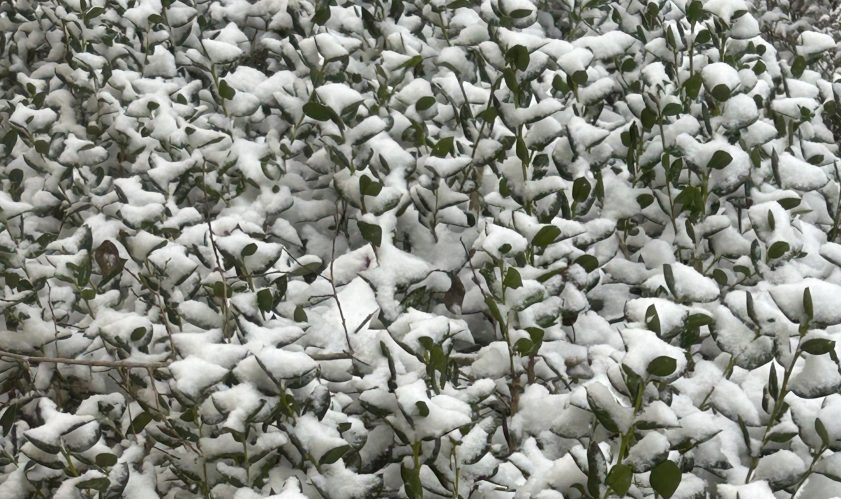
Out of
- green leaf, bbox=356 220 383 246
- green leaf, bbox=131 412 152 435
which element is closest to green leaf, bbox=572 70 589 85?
green leaf, bbox=356 220 383 246

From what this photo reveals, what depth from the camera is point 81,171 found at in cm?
255

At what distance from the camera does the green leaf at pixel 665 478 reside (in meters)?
1.36

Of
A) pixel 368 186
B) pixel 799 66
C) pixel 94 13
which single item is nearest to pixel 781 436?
pixel 368 186

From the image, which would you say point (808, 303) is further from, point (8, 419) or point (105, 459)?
point (8, 419)

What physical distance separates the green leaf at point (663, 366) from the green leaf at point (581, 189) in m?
0.75

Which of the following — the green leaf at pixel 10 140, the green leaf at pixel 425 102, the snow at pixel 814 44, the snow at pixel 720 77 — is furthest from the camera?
the snow at pixel 814 44

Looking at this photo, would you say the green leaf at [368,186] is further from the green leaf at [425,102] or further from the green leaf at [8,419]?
the green leaf at [8,419]

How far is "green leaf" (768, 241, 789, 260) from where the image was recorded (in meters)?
1.85

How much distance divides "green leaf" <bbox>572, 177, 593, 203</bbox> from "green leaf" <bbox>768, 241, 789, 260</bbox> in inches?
17.0

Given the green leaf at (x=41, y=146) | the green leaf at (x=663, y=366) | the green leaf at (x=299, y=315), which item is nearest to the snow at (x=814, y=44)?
the green leaf at (x=663, y=366)

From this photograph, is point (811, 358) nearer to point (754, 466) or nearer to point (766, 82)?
point (754, 466)

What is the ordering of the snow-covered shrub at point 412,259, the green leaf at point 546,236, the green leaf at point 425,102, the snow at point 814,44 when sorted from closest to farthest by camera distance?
the snow-covered shrub at point 412,259 → the green leaf at point 546,236 → the green leaf at point 425,102 → the snow at point 814,44

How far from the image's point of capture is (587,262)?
1.96 metres

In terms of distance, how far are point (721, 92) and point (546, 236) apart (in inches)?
25.9
